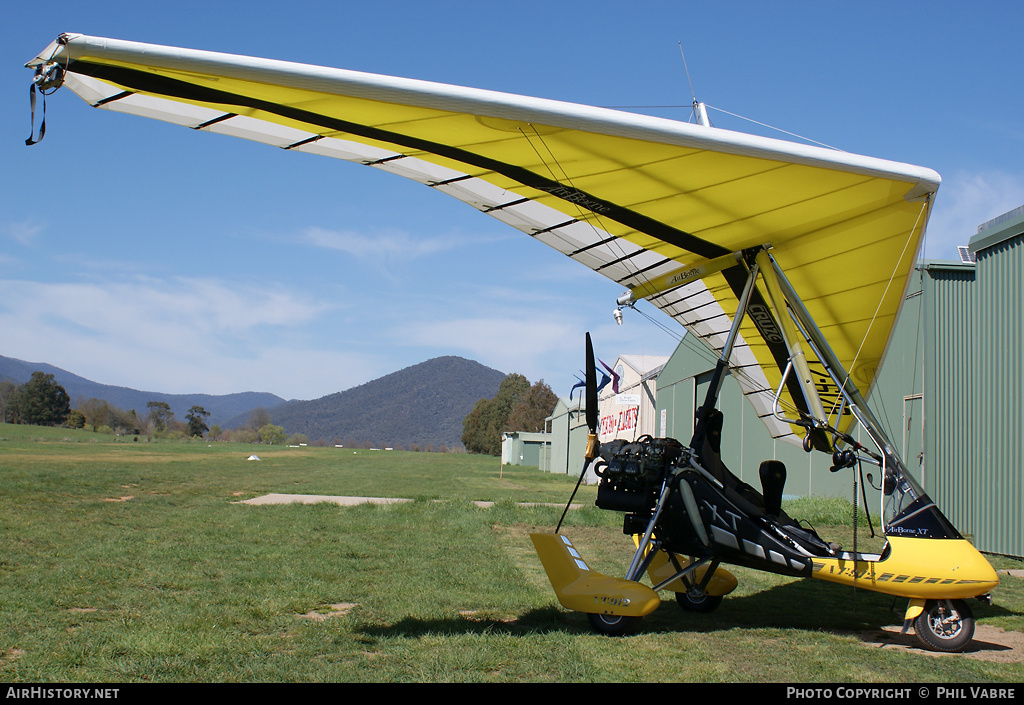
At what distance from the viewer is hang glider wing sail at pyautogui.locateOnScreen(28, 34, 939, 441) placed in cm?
375

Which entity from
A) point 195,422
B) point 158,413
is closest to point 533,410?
point 195,422

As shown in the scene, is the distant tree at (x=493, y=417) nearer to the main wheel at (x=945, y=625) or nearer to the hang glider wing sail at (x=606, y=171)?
the hang glider wing sail at (x=606, y=171)

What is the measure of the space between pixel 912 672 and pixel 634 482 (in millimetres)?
2180

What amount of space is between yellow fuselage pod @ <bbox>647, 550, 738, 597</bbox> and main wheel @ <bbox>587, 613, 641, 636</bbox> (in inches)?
35.5

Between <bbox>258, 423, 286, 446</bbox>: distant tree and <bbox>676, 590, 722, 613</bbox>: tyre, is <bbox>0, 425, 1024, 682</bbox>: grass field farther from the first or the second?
<bbox>258, 423, 286, 446</bbox>: distant tree

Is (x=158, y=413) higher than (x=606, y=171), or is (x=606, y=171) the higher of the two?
(x=606, y=171)

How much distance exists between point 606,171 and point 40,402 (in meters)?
143

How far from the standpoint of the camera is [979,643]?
16.6 ft

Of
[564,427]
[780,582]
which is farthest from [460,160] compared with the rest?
[564,427]

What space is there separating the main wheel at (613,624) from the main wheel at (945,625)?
2.02 metres

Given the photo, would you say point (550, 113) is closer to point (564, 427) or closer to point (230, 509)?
point (230, 509)

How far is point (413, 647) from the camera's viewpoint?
4496mm

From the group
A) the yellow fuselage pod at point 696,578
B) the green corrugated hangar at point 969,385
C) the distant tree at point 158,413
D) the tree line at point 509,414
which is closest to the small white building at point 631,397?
the green corrugated hangar at point 969,385

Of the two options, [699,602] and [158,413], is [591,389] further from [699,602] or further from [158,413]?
[158,413]
